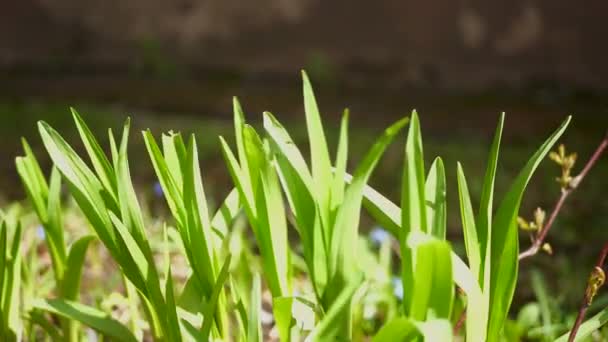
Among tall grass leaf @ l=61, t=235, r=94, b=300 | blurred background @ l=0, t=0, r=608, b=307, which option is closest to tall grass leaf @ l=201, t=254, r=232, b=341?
tall grass leaf @ l=61, t=235, r=94, b=300

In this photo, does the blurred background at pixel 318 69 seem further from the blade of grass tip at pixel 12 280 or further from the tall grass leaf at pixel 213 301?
the tall grass leaf at pixel 213 301

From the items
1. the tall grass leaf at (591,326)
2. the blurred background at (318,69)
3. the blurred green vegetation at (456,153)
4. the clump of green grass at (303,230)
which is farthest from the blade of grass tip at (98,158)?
the blurred background at (318,69)

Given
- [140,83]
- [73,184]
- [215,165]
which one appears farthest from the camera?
[140,83]

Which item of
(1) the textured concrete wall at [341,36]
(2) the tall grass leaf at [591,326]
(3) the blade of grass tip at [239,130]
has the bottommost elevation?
(2) the tall grass leaf at [591,326]

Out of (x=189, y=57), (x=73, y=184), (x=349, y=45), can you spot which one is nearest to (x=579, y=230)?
(x=73, y=184)

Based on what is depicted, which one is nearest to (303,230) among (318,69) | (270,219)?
(270,219)

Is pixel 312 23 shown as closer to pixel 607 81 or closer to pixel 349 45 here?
pixel 349 45

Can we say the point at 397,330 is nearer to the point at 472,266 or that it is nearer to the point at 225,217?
the point at 472,266
